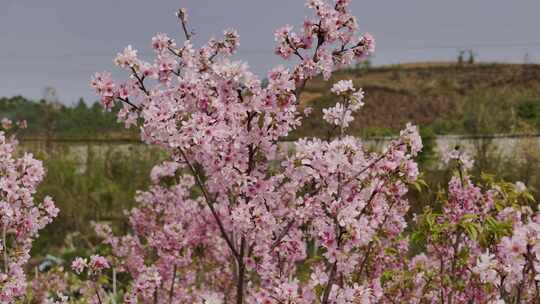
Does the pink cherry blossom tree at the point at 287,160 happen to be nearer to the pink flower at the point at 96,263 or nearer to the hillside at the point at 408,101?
the pink flower at the point at 96,263

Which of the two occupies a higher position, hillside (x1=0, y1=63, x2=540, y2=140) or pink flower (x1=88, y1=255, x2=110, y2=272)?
→ hillside (x1=0, y1=63, x2=540, y2=140)

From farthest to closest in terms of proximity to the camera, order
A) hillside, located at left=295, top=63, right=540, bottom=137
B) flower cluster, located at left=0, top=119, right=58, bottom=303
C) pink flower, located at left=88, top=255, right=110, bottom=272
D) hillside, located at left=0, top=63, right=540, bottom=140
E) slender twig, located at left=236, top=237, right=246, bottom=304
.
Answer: hillside, located at left=295, top=63, right=540, bottom=137, hillside, located at left=0, top=63, right=540, bottom=140, flower cluster, located at left=0, top=119, right=58, bottom=303, pink flower, located at left=88, top=255, right=110, bottom=272, slender twig, located at left=236, top=237, right=246, bottom=304

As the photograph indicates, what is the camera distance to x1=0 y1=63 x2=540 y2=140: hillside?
2233 centimetres

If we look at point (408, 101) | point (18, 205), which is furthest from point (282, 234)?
point (408, 101)

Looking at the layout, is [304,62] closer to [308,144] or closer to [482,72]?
[308,144]

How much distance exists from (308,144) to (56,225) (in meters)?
9.94

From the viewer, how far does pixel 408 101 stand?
1428 inches

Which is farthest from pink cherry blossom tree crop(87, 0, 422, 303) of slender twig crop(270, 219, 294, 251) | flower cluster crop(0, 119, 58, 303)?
flower cluster crop(0, 119, 58, 303)

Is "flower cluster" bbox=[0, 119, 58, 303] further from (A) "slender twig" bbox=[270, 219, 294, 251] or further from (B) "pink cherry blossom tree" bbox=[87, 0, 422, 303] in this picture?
(A) "slender twig" bbox=[270, 219, 294, 251]

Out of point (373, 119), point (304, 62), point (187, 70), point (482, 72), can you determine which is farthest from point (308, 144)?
point (482, 72)

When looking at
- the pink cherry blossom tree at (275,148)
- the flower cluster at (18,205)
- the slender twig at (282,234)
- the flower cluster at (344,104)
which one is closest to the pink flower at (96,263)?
the flower cluster at (18,205)

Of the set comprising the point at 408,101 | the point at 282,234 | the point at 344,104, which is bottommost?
the point at 282,234

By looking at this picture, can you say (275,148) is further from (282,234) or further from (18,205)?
(18,205)

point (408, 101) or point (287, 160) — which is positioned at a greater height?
point (408, 101)
